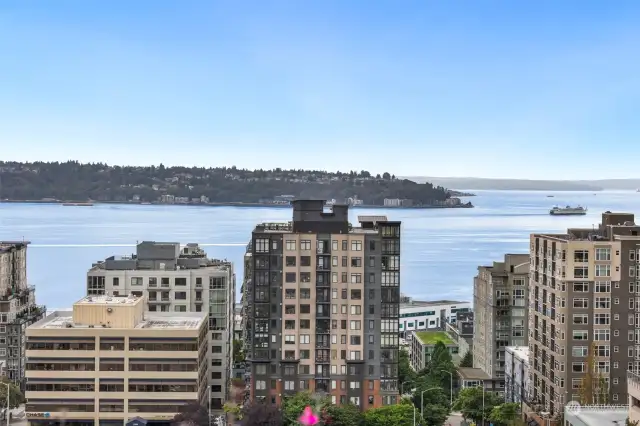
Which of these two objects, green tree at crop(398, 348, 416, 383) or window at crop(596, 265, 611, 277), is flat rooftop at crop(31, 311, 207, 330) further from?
window at crop(596, 265, 611, 277)

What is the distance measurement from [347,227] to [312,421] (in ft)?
19.3

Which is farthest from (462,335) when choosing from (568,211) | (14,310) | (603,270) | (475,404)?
(568,211)

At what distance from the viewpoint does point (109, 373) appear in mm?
23312

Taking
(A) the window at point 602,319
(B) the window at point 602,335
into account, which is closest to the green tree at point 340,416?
(B) the window at point 602,335

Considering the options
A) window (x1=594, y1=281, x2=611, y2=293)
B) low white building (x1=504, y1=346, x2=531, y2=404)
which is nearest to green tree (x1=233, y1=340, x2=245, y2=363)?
low white building (x1=504, y1=346, x2=531, y2=404)

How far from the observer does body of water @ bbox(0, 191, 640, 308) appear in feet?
227

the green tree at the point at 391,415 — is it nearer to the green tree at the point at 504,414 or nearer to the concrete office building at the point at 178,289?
the green tree at the point at 504,414

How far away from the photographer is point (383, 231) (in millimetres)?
25344

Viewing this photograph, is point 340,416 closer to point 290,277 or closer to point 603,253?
point 290,277

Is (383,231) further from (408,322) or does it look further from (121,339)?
(408,322)

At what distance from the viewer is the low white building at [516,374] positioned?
1073 inches

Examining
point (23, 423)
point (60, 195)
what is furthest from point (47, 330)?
point (60, 195)

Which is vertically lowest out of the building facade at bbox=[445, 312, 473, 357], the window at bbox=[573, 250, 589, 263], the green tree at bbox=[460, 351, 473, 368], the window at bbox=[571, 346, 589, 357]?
the green tree at bbox=[460, 351, 473, 368]

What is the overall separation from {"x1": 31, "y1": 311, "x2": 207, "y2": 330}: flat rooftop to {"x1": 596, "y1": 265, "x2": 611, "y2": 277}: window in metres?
11.3
